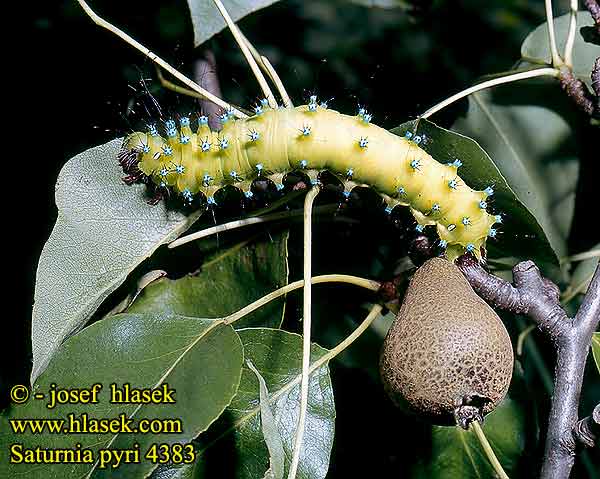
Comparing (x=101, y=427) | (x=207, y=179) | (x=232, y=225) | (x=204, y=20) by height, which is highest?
(x=204, y=20)

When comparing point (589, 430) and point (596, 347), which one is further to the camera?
point (596, 347)

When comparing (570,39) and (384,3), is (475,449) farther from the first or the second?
(384,3)

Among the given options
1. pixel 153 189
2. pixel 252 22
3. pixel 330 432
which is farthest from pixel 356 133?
pixel 252 22

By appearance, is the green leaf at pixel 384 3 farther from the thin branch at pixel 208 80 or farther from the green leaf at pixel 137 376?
the green leaf at pixel 137 376

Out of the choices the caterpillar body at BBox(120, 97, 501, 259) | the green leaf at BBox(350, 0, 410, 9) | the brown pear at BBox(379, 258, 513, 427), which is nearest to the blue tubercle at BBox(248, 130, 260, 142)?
the caterpillar body at BBox(120, 97, 501, 259)

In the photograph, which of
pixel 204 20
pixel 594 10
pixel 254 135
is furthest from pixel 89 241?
pixel 594 10

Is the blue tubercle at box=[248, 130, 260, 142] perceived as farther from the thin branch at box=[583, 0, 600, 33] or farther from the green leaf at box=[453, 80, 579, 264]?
the thin branch at box=[583, 0, 600, 33]
